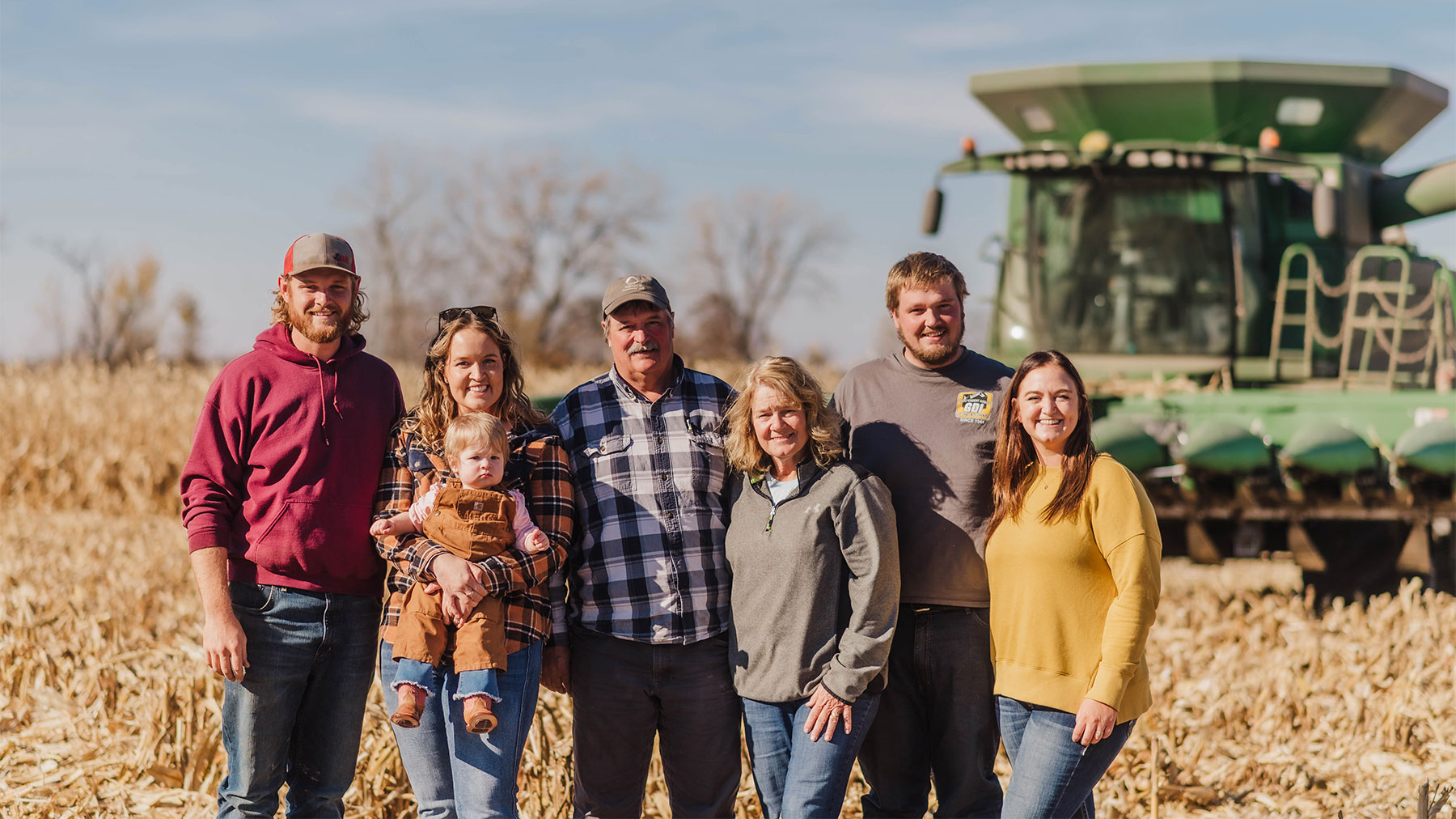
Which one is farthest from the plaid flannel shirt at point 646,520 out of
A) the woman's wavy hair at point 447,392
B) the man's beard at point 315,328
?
the man's beard at point 315,328

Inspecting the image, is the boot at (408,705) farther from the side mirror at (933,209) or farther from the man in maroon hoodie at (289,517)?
the side mirror at (933,209)

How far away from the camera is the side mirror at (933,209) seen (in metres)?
9.69

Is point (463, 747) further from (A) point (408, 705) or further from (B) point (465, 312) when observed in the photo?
(B) point (465, 312)

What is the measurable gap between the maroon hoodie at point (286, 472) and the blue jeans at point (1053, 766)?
1.87 meters

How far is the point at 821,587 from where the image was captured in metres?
3.54

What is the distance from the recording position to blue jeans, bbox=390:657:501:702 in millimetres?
3334

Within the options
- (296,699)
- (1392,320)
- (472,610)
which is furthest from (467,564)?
(1392,320)

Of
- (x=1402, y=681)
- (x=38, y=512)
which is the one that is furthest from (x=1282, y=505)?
(x=38, y=512)

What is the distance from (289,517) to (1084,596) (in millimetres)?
2149

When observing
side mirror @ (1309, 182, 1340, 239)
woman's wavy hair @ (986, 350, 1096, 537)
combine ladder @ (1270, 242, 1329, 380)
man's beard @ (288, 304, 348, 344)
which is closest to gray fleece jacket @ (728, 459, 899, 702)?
woman's wavy hair @ (986, 350, 1096, 537)

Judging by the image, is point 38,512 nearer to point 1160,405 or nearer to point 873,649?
point 1160,405

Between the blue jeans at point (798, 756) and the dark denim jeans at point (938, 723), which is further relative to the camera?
the dark denim jeans at point (938, 723)

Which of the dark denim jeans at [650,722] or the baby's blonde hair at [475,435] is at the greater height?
the baby's blonde hair at [475,435]

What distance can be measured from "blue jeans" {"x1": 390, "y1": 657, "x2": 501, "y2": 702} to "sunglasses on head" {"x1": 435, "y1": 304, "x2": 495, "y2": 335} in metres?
0.93
